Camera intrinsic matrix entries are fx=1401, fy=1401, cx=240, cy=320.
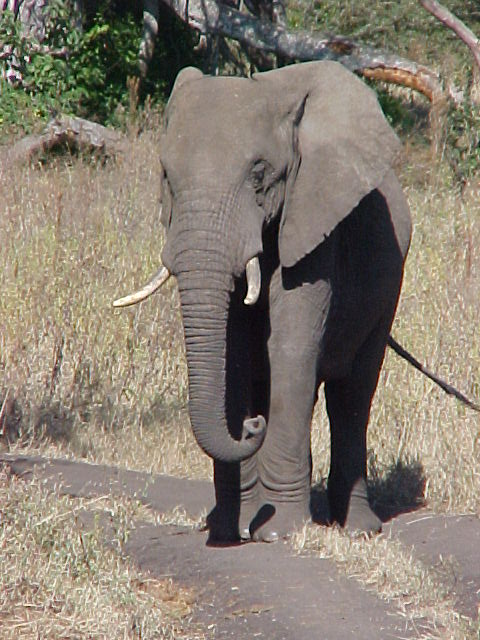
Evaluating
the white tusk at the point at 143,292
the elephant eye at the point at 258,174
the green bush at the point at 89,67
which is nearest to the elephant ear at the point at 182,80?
the elephant eye at the point at 258,174

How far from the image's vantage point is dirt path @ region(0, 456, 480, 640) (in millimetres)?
5027

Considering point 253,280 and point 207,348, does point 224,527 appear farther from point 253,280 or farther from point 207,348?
point 253,280

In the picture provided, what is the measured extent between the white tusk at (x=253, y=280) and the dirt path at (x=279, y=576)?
3.54 ft

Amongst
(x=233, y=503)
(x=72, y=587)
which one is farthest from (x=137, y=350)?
(x=72, y=587)

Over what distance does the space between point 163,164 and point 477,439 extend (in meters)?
3.10

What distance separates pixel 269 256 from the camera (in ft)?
20.2

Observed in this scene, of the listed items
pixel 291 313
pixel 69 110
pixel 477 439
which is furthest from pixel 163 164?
pixel 69 110

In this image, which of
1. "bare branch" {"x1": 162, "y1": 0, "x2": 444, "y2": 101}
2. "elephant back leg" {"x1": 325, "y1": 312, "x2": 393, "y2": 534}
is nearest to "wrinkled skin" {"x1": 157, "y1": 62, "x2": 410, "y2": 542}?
"elephant back leg" {"x1": 325, "y1": 312, "x2": 393, "y2": 534}

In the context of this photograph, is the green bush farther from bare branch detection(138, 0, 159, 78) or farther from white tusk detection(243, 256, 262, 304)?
white tusk detection(243, 256, 262, 304)

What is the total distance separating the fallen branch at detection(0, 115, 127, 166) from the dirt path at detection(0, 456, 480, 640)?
6126 millimetres

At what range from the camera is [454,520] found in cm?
718

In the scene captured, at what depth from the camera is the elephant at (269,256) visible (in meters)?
5.59

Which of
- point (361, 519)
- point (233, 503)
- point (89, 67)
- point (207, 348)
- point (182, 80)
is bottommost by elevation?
point (89, 67)

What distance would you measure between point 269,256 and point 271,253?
0.6 inches
